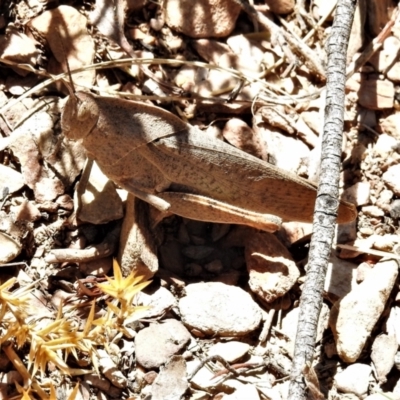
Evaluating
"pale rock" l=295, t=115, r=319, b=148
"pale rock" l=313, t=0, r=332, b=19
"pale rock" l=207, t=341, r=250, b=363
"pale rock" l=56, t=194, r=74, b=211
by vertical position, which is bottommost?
"pale rock" l=207, t=341, r=250, b=363

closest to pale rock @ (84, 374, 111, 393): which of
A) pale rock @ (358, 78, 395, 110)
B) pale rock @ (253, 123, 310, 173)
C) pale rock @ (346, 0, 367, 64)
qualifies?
pale rock @ (253, 123, 310, 173)

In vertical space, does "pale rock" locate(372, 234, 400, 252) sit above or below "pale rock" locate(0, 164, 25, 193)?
below

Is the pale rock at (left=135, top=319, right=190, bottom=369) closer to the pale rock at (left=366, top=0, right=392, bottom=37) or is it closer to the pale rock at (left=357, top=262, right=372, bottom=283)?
the pale rock at (left=357, top=262, right=372, bottom=283)

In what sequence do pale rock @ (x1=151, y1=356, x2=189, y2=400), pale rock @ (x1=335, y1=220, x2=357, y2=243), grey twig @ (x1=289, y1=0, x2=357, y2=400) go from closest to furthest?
1. grey twig @ (x1=289, y1=0, x2=357, y2=400)
2. pale rock @ (x1=151, y1=356, x2=189, y2=400)
3. pale rock @ (x1=335, y1=220, x2=357, y2=243)

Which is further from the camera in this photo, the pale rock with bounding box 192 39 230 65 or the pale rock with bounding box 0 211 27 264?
the pale rock with bounding box 192 39 230 65

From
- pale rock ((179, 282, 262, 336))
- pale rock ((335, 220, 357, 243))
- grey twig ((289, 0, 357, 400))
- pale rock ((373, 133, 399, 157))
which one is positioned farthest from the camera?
pale rock ((373, 133, 399, 157))

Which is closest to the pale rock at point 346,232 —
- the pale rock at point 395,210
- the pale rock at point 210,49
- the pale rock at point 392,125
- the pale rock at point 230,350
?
the pale rock at point 395,210

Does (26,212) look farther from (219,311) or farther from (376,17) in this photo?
(376,17)

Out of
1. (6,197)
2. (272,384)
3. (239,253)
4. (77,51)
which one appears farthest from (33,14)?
(272,384)

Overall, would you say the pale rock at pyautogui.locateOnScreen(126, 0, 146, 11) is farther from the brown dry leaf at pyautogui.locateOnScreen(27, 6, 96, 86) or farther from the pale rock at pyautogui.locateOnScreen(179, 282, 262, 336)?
the pale rock at pyautogui.locateOnScreen(179, 282, 262, 336)
